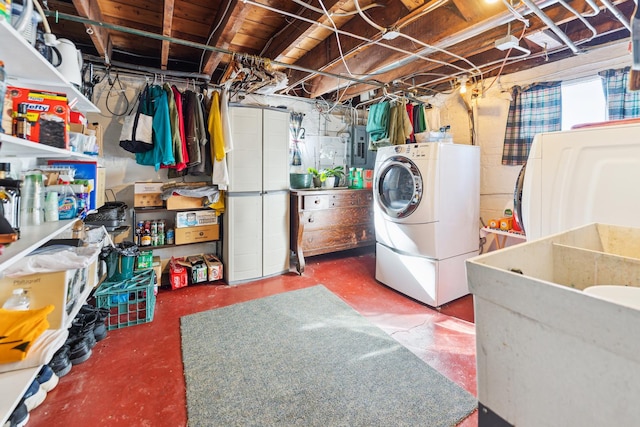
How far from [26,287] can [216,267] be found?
1.82m

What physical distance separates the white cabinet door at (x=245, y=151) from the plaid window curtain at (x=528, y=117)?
2.56 m

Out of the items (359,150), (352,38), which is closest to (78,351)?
(352,38)

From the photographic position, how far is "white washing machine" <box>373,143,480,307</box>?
256 centimetres

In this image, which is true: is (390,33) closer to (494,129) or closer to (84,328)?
(494,129)

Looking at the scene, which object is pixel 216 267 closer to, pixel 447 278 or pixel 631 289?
pixel 447 278

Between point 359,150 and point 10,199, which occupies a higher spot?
point 359,150

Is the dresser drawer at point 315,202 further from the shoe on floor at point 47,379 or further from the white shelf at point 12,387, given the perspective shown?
the white shelf at point 12,387

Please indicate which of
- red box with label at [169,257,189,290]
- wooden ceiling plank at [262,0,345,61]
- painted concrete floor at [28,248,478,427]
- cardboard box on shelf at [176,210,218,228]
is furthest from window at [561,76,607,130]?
red box with label at [169,257,189,290]

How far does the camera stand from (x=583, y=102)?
258 centimetres

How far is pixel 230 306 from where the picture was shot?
260 cm

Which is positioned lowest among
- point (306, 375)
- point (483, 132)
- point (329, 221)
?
point (306, 375)

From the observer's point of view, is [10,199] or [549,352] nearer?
[549,352]

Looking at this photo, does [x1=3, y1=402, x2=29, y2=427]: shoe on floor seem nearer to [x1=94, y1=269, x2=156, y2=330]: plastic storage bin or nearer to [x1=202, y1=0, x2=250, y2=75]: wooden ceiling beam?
[x1=94, y1=269, x2=156, y2=330]: plastic storage bin

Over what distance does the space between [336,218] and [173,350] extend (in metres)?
2.23
